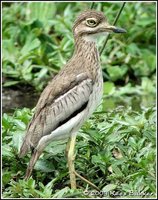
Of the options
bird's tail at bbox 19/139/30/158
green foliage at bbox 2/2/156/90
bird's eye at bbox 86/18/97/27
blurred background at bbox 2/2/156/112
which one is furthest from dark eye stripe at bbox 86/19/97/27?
green foliage at bbox 2/2/156/90

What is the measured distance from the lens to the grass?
663 cm

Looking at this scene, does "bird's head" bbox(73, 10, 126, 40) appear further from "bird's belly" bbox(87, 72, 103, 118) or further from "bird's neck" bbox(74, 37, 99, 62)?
"bird's belly" bbox(87, 72, 103, 118)

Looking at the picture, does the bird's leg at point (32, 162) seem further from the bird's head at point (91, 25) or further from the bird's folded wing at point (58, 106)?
the bird's head at point (91, 25)

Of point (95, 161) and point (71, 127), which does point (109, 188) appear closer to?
point (95, 161)

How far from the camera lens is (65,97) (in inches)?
269

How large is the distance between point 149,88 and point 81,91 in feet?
13.1

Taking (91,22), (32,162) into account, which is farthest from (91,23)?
(32,162)

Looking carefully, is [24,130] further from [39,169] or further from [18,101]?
[18,101]

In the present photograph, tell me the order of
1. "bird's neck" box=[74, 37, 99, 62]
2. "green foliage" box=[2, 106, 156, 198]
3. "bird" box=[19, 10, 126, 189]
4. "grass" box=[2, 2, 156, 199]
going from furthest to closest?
"bird's neck" box=[74, 37, 99, 62] → "bird" box=[19, 10, 126, 189] → "grass" box=[2, 2, 156, 199] → "green foliage" box=[2, 106, 156, 198]

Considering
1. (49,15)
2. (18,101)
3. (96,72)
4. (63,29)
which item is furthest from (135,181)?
(49,15)

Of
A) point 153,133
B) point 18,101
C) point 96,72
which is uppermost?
point 96,72

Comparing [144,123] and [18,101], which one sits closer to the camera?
[144,123]

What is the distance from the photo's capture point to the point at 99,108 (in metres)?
7.92

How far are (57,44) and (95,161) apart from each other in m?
4.89
